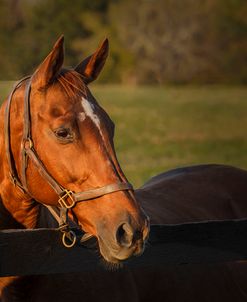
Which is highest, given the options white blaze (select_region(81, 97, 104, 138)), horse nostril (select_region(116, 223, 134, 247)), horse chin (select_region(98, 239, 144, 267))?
white blaze (select_region(81, 97, 104, 138))

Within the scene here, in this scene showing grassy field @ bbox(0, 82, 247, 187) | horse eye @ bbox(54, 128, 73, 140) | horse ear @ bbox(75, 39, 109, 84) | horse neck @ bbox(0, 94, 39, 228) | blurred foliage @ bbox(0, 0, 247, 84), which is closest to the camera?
horse eye @ bbox(54, 128, 73, 140)

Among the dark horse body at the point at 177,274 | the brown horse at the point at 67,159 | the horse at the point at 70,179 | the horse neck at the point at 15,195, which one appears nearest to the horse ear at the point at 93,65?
the horse at the point at 70,179

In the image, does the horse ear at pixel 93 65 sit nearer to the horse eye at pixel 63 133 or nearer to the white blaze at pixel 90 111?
the white blaze at pixel 90 111

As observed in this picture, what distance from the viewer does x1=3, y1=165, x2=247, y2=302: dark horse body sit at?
361 centimetres

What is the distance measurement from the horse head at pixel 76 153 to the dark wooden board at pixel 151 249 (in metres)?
0.21

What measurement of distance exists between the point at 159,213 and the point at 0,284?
142cm

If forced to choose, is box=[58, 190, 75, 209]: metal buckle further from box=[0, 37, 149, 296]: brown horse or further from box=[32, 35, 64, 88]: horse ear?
box=[32, 35, 64, 88]: horse ear

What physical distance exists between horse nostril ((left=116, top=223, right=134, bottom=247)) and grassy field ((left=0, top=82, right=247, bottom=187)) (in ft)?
5.70

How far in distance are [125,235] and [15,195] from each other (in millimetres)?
711

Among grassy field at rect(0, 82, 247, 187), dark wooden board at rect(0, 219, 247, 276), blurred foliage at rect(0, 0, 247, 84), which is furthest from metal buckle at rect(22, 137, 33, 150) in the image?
blurred foliage at rect(0, 0, 247, 84)

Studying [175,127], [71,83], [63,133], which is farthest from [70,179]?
[175,127]

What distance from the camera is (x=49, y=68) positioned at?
343 centimetres

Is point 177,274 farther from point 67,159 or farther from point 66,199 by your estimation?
point 67,159

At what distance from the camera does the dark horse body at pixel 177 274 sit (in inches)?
142
